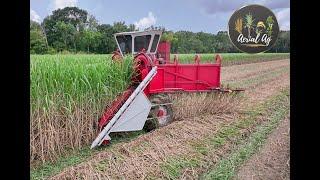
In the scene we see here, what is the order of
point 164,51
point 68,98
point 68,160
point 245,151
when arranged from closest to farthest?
point 68,160
point 245,151
point 68,98
point 164,51

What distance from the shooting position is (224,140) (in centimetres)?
324

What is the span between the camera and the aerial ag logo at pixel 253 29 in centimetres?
230

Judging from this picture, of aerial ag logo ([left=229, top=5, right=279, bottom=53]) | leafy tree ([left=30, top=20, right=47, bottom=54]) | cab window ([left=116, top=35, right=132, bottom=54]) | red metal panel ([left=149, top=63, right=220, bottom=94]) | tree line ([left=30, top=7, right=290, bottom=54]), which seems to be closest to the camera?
leafy tree ([left=30, top=20, right=47, bottom=54])

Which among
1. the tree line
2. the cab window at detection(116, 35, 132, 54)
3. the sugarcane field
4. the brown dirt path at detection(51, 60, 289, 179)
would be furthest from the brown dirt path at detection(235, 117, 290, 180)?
the cab window at detection(116, 35, 132, 54)

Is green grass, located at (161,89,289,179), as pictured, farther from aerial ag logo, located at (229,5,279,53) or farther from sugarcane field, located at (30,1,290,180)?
aerial ag logo, located at (229,5,279,53)

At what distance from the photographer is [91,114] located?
3324 millimetres

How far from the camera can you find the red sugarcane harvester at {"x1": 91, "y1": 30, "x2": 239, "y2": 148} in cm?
320

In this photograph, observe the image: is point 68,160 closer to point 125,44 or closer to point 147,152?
point 147,152

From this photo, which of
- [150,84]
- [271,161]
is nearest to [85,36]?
[271,161]

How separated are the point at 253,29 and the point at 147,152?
1.00m

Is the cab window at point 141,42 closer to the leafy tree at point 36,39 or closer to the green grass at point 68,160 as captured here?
the green grass at point 68,160

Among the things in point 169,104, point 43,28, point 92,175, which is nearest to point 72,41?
point 43,28

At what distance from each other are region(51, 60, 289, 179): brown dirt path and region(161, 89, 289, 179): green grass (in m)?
0.07

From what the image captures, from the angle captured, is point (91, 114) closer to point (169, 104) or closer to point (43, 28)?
point (169, 104)
